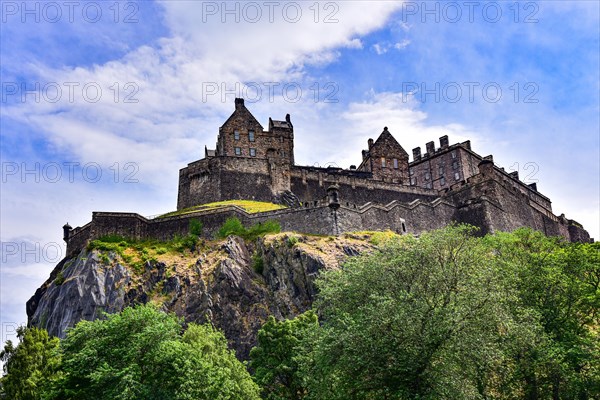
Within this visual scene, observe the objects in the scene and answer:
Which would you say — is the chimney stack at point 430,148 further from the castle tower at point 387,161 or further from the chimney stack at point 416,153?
the castle tower at point 387,161

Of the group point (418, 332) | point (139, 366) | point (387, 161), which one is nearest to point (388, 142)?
point (387, 161)

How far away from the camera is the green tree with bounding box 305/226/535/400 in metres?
26.2

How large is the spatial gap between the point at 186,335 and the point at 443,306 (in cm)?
1481

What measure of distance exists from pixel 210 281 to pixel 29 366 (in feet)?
59.0

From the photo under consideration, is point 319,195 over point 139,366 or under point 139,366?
over

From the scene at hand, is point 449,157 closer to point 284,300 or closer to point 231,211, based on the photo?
point 231,211

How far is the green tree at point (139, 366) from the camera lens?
27703mm

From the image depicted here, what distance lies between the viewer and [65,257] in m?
58.2

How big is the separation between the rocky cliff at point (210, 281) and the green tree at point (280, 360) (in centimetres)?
802

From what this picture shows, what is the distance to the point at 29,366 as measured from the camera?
30.4 meters

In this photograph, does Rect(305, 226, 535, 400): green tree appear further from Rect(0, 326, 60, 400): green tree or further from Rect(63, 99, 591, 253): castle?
Rect(63, 99, 591, 253): castle

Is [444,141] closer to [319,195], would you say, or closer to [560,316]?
[319,195]

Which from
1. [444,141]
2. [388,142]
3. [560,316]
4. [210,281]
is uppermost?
[444,141]

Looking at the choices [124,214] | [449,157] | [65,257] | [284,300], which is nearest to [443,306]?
[284,300]
